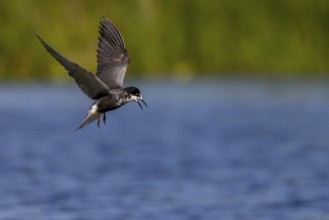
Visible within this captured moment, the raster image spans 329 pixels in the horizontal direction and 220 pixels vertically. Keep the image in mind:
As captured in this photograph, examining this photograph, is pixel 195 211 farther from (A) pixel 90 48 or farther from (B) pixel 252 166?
(A) pixel 90 48

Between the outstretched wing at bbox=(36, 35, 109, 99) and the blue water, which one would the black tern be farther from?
the blue water

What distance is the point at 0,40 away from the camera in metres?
196

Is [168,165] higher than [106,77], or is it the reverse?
[168,165]

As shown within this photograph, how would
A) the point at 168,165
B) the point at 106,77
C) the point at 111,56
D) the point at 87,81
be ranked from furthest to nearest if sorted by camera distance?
the point at 168,165, the point at 111,56, the point at 106,77, the point at 87,81

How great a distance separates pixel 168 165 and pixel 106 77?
1990cm

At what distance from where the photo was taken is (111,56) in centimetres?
2175

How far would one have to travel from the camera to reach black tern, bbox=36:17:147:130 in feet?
61.2

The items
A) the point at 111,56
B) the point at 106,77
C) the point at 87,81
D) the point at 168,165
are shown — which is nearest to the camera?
the point at 87,81

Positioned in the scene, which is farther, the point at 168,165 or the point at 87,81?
the point at 168,165

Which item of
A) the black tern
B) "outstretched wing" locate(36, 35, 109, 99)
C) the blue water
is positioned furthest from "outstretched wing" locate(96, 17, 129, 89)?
the blue water

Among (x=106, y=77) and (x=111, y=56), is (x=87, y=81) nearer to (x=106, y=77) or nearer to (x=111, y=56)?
(x=106, y=77)

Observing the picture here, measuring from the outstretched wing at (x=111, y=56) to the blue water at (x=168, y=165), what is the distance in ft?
→ 19.6

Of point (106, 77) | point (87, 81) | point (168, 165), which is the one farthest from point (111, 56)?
point (168, 165)

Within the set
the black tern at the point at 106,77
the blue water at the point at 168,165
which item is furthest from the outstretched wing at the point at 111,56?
the blue water at the point at 168,165
